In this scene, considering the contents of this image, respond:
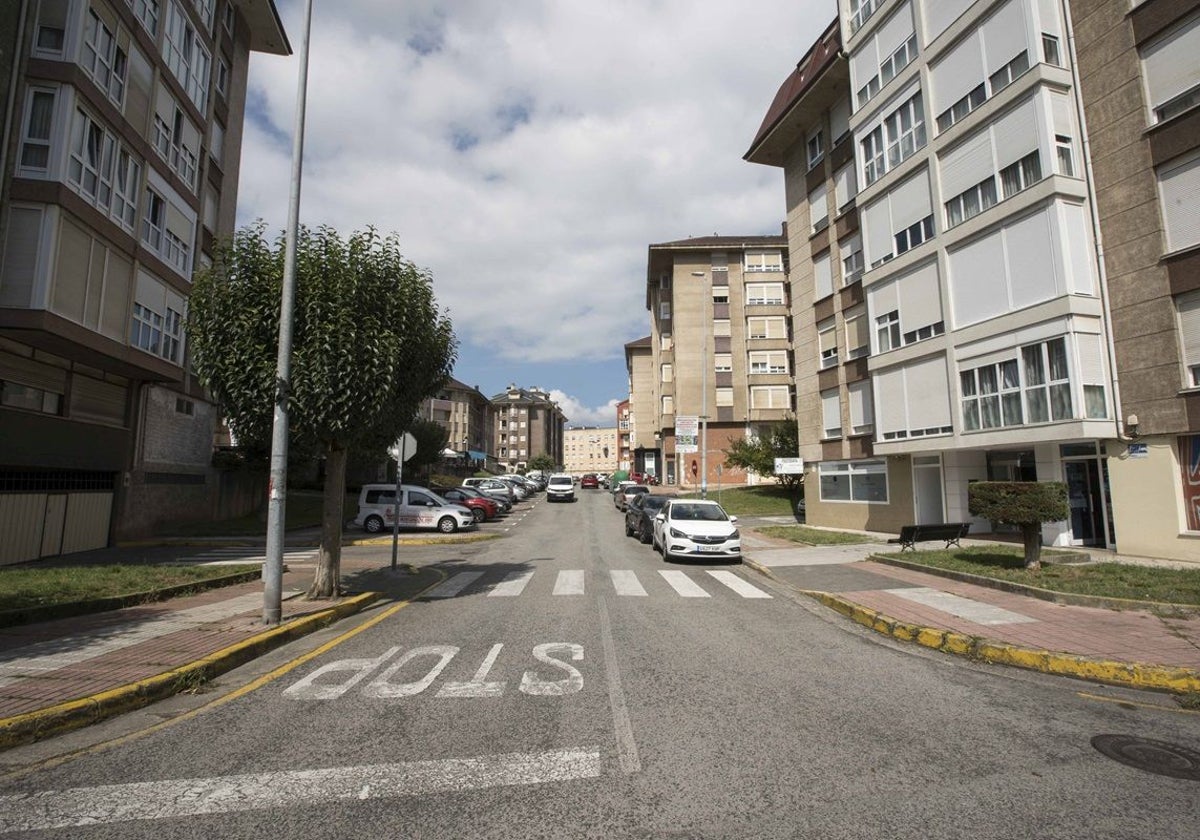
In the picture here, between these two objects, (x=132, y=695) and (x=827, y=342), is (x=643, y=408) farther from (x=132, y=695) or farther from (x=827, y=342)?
(x=132, y=695)

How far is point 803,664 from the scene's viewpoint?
653 cm

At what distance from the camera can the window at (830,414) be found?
1020 inches

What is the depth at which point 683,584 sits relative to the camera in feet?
39.9

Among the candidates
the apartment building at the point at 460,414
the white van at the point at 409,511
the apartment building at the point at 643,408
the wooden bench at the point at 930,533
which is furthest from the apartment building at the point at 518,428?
the wooden bench at the point at 930,533

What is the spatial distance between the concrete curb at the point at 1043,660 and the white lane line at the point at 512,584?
5.60 m

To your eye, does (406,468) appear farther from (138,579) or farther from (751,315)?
(138,579)

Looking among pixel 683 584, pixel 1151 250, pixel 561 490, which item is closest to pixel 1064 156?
pixel 1151 250

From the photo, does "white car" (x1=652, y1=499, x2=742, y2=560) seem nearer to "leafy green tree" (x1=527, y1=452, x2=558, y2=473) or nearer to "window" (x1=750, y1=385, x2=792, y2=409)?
"window" (x1=750, y1=385, x2=792, y2=409)

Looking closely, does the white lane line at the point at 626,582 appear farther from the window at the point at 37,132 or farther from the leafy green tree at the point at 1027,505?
the window at the point at 37,132

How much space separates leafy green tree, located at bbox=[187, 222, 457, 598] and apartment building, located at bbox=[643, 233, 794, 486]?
42.6 m

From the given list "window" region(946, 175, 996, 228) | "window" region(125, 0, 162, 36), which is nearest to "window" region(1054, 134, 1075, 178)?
"window" region(946, 175, 996, 228)

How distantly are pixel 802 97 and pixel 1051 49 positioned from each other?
1175 centimetres

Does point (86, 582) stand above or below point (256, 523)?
below

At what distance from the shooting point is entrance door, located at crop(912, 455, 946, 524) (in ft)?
69.5
